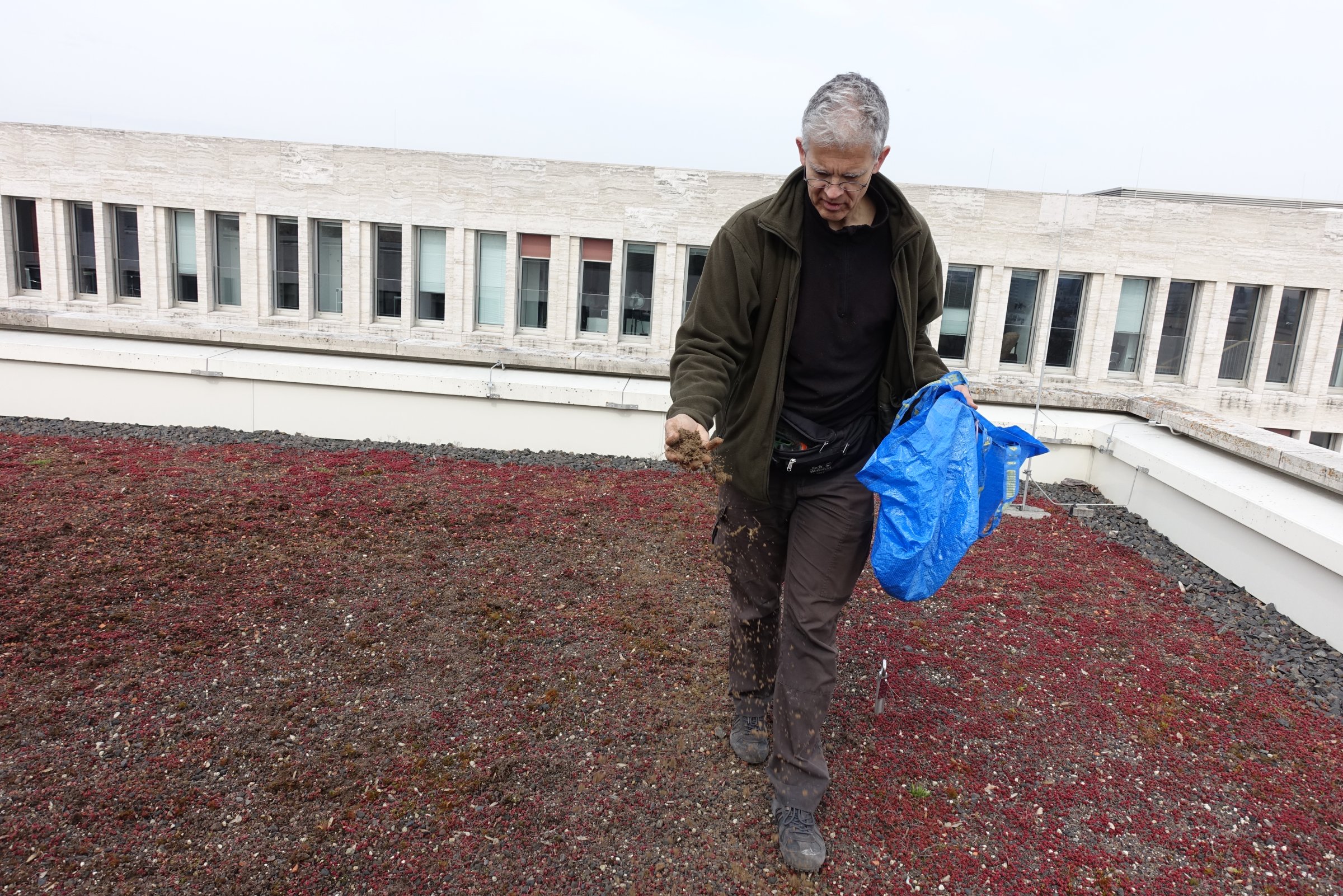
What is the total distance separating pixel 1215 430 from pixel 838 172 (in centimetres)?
667

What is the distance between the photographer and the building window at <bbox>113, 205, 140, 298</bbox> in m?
16.8

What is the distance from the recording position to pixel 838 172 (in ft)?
8.68

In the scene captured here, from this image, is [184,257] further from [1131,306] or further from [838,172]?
[1131,306]

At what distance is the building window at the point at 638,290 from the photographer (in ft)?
55.7

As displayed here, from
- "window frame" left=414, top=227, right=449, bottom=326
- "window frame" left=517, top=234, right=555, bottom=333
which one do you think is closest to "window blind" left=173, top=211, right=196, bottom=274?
"window frame" left=414, top=227, right=449, bottom=326

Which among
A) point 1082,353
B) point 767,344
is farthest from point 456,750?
point 1082,353

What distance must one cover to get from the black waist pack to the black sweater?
40 mm

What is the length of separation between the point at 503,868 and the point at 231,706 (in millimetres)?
1635

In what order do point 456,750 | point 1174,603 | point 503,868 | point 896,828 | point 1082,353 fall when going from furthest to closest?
point 1082,353, point 1174,603, point 456,750, point 896,828, point 503,868

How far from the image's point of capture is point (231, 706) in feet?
12.0

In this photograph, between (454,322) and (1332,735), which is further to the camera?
(454,322)

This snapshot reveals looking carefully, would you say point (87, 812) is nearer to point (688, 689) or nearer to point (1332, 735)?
point (688, 689)

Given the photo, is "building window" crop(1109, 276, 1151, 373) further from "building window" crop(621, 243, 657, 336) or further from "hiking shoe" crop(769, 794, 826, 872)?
"hiking shoe" crop(769, 794, 826, 872)

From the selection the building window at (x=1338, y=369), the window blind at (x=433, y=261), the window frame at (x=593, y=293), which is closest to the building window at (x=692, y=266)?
the window frame at (x=593, y=293)
